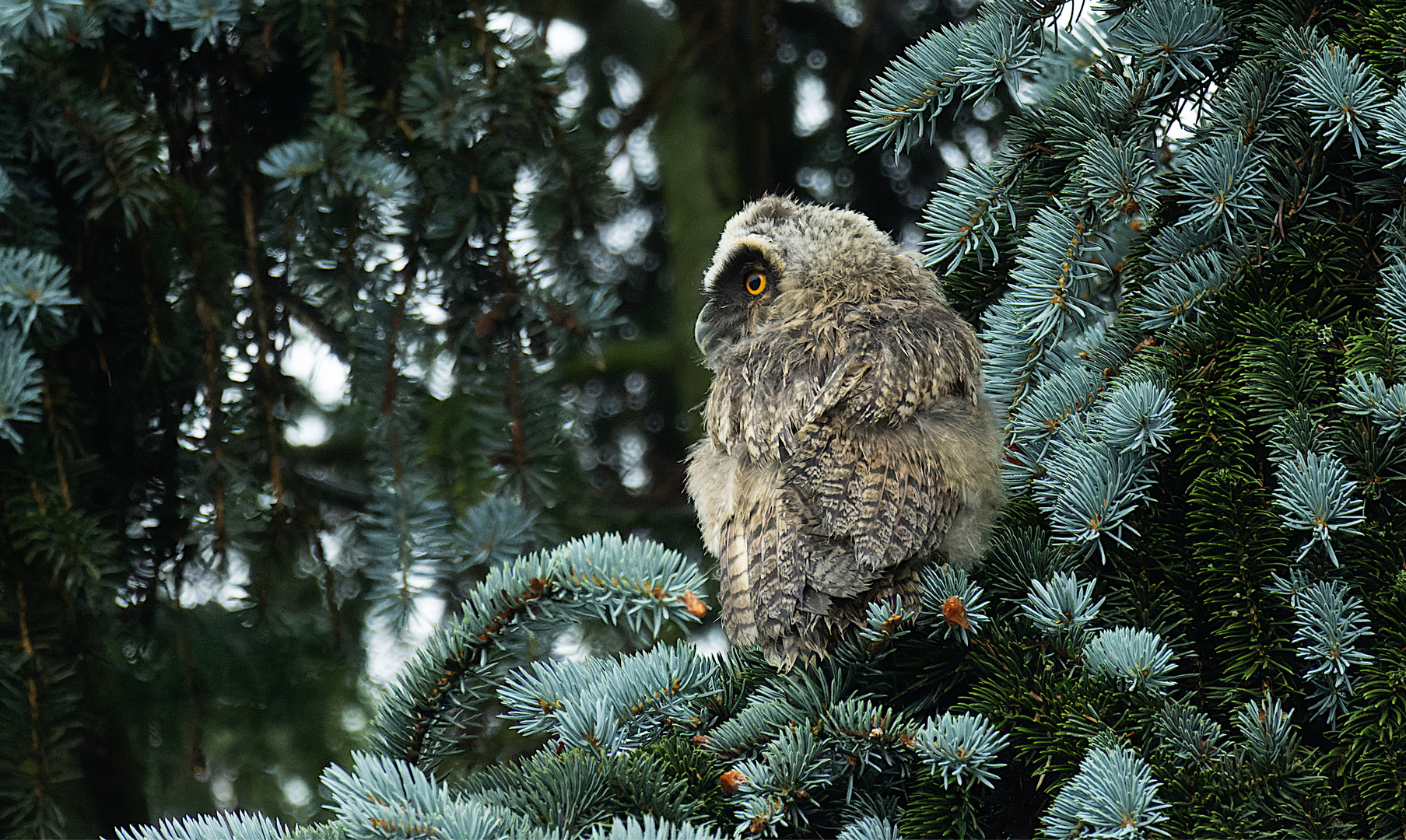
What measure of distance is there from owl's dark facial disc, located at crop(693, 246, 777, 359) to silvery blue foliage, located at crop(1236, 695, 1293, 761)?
149 cm

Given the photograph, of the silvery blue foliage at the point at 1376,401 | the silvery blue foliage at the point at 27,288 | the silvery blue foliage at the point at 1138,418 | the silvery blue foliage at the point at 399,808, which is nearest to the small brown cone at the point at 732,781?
the silvery blue foliage at the point at 399,808

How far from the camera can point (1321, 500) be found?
4.56ft

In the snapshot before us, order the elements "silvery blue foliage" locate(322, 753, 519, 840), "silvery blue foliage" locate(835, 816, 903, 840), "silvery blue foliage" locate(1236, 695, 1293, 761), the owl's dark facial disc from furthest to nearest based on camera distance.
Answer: the owl's dark facial disc
"silvery blue foliage" locate(835, 816, 903, 840)
"silvery blue foliage" locate(1236, 695, 1293, 761)
"silvery blue foliage" locate(322, 753, 519, 840)

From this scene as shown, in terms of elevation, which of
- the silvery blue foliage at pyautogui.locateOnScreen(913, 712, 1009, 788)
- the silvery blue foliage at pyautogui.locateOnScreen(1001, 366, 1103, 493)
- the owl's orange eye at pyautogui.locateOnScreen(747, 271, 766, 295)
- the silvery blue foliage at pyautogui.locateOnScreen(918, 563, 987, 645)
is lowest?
the silvery blue foliage at pyautogui.locateOnScreen(913, 712, 1009, 788)

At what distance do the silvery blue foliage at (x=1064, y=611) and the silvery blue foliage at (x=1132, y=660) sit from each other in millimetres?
67

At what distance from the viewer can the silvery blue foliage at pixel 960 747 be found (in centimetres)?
137

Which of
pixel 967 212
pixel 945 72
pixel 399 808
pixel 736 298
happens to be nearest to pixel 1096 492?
pixel 967 212

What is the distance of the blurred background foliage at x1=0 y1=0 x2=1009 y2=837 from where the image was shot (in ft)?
6.81

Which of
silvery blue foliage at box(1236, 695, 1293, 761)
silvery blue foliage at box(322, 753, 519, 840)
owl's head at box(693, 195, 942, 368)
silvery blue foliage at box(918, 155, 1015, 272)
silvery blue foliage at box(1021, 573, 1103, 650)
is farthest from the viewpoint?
owl's head at box(693, 195, 942, 368)

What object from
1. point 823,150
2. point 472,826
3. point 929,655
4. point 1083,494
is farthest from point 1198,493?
point 823,150

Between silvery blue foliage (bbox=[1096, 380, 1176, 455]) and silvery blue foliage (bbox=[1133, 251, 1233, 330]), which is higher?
→ silvery blue foliage (bbox=[1133, 251, 1233, 330])

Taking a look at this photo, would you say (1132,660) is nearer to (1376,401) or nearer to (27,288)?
(1376,401)

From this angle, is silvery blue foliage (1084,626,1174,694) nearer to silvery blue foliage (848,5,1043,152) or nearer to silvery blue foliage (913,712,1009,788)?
silvery blue foliage (913,712,1009,788)

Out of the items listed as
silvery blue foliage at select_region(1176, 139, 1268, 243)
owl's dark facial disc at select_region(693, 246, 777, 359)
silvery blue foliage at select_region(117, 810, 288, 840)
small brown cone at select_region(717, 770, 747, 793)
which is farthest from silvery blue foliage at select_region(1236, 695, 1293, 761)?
owl's dark facial disc at select_region(693, 246, 777, 359)
